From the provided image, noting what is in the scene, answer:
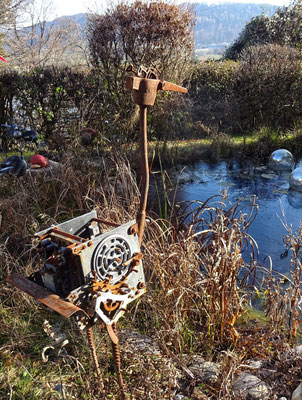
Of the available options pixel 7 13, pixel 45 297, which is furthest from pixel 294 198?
pixel 7 13

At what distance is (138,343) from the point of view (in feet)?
7.25

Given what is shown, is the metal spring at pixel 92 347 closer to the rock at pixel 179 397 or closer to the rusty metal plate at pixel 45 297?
the rusty metal plate at pixel 45 297

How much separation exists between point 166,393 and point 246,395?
482mm

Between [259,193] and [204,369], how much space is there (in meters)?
4.12


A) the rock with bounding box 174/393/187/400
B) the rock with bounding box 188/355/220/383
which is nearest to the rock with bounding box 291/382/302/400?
the rock with bounding box 188/355/220/383

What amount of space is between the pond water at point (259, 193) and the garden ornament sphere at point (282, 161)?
119mm

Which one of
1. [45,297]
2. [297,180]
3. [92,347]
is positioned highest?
[45,297]

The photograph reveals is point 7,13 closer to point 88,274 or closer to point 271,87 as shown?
point 271,87

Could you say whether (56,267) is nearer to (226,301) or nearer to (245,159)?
(226,301)

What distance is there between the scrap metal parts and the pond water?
2.43 m

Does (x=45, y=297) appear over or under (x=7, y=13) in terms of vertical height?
under

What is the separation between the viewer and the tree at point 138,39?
657 cm

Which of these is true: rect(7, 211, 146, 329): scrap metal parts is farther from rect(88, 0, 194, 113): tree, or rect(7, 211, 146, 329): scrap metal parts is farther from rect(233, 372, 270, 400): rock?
rect(88, 0, 194, 113): tree

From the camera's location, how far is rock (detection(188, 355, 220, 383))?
2.03 meters
